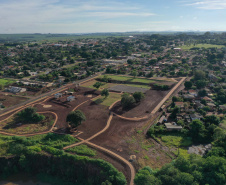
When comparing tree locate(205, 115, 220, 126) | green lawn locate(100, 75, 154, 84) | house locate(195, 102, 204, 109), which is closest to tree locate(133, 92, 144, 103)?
house locate(195, 102, 204, 109)

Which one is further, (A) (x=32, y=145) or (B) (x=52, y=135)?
(B) (x=52, y=135)

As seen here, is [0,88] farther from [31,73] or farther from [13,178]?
[13,178]

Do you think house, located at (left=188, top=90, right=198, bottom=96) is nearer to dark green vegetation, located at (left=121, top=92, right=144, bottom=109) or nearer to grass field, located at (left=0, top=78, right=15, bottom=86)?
dark green vegetation, located at (left=121, top=92, right=144, bottom=109)

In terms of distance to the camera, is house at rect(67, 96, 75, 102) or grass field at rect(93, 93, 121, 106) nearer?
grass field at rect(93, 93, 121, 106)

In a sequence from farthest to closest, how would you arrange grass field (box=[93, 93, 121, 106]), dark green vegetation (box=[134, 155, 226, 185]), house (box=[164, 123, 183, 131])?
grass field (box=[93, 93, 121, 106])
house (box=[164, 123, 183, 131])
dark green vegetation (box=[134, 155, 226, 185])

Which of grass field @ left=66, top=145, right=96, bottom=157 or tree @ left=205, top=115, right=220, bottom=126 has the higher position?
tree @ left=205, top=115, right=220, bottom=126

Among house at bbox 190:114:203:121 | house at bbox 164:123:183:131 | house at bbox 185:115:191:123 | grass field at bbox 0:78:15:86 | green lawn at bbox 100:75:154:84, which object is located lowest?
house at bbox 164:123:183:131

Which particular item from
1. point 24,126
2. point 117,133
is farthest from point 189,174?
point 24,126

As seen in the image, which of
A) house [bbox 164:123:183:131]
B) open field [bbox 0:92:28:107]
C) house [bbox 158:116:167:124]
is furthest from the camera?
open field [bbox 0:92:28:107]

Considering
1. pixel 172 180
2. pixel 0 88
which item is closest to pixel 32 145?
pixel 172 180
